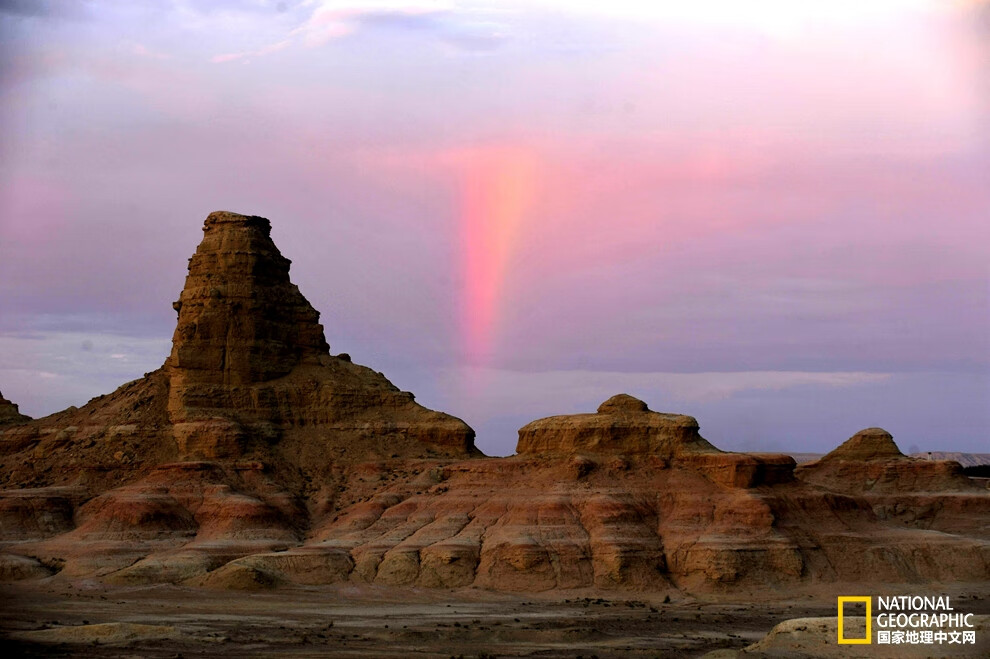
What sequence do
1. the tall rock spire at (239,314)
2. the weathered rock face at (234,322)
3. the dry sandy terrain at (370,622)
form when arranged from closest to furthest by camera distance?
the dry sandy terrain at (370,622)
the weathered rock face at (234,322)
the tall rock spire at (239,314)

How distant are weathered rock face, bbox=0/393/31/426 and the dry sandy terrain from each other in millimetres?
37659

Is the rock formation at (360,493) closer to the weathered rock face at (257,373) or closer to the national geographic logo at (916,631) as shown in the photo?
the weathered rock face at (257,373)

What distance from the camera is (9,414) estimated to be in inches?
5261

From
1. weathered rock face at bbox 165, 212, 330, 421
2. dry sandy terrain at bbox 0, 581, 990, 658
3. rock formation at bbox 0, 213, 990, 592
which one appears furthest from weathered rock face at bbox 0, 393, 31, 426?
dry sandy terrain at bbox 0, 581, 990, 658

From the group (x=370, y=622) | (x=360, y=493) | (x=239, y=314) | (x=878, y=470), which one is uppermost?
(x=239, y=314)

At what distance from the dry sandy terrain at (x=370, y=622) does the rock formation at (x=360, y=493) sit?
3.36 meters

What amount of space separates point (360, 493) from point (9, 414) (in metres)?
37.9

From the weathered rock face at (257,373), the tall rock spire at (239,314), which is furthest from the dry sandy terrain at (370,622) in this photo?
the tall rock spire at (239,314)

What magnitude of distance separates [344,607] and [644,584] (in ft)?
57.9

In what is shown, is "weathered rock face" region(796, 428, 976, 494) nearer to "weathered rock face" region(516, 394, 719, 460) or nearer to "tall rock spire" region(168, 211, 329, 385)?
"weathered rock face" region(516, 394, 719, 460)

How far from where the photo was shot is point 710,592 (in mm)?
92250

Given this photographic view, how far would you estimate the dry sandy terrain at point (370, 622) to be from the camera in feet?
A: 230

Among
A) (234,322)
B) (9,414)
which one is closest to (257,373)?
(234,322)

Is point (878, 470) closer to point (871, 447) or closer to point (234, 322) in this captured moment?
point (871, 447)
